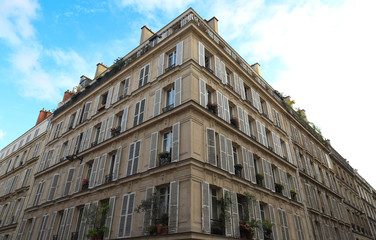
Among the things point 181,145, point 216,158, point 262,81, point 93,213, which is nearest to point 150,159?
point 181,145

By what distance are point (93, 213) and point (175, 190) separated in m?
5.18

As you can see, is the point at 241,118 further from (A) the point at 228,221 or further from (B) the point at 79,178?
(B) the point at 79,178

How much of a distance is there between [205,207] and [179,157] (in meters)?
2.26

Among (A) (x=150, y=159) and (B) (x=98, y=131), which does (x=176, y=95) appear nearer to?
(A) (x=150, y=159)

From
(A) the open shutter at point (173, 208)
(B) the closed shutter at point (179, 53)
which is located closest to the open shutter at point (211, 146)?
(A) the open shutter at point (173, 208)

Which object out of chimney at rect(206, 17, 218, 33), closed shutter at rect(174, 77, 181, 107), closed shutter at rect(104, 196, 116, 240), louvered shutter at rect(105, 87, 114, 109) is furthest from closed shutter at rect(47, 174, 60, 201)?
chimney at rect(206, 17, 218, 33)

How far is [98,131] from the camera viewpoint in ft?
57.4

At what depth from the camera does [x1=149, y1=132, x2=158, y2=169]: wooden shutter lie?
1175 centimetres

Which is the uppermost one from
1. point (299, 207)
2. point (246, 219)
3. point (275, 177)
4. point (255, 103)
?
point (255, 103)

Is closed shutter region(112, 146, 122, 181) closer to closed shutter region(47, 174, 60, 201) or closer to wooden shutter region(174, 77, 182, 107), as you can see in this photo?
wooden shutter region(174, 77, 182, 107)

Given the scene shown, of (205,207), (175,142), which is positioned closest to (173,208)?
(205,207)

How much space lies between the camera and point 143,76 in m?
15.9

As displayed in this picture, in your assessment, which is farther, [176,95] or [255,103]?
[255,103]

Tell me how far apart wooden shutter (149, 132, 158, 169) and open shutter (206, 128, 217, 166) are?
7.91 ft
